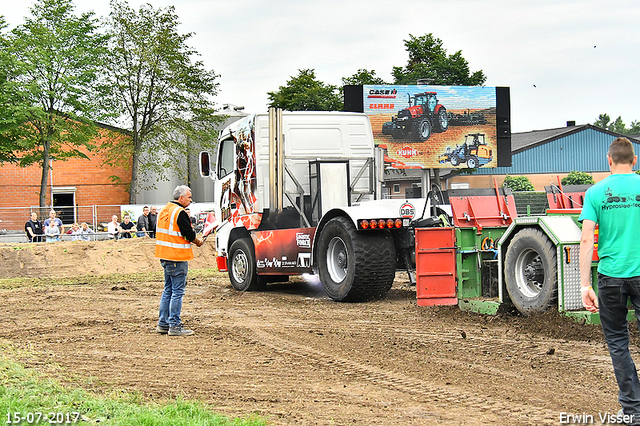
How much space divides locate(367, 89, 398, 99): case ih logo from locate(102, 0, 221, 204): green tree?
495 inches

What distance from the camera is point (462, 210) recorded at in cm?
1021

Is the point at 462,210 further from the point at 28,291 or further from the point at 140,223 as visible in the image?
the point at 140,223

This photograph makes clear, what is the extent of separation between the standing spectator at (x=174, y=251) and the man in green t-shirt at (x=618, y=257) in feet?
17.2

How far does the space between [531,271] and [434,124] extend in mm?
23419

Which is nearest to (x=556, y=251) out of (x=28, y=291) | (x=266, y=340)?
(x=266, y=340)

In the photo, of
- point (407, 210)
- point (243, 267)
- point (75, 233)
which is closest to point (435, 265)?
point (407, 210)

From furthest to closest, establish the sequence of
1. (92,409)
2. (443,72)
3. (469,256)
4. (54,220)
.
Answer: (443,72)
(54,220)
(469,256)
(92,409)

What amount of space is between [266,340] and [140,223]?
16.2 metres

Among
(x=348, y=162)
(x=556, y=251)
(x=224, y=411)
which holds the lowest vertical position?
(x=224, y=411)

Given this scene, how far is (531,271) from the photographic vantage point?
8.23 m

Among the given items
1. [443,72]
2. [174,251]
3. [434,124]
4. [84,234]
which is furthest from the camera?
[443,72]

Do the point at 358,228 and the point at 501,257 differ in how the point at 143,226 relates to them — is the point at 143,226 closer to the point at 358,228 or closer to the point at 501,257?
the point at 358,228

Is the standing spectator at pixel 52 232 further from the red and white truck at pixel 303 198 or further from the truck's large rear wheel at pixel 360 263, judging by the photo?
the truck's large rear wheel at pixel 360 263

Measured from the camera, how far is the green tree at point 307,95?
50344 millimetres
